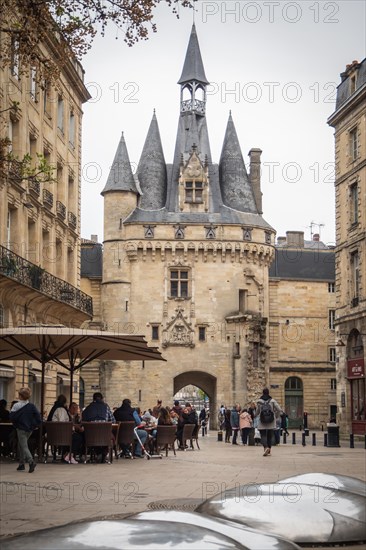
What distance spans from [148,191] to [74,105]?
857 inches

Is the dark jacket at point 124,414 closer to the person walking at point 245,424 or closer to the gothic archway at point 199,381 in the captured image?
the person walking at point 245,424

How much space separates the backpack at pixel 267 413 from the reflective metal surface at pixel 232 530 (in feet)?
57.9

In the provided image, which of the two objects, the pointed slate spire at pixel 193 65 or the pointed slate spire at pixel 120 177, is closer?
the pointed slate spire at pixel 120 177

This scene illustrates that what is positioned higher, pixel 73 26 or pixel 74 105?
pixel 74 105

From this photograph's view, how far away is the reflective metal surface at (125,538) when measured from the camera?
10.6ft

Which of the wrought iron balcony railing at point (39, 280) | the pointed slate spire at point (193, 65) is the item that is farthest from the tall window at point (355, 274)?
the pointed slate spire at point (193, 65)

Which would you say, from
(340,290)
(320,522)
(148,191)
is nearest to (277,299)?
(148,191)

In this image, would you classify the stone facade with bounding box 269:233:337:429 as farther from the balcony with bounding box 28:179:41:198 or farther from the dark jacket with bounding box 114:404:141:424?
the dark jacket with bounding box 114:404:141:424

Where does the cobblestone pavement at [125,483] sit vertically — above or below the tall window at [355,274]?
below

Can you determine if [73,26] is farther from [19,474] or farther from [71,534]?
[71,534]

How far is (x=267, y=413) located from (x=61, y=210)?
14246 mm

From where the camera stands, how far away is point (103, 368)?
5372cm

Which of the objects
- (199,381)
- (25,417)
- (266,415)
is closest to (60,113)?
(266,415)

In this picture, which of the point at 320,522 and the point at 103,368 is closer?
the point at 320,522
